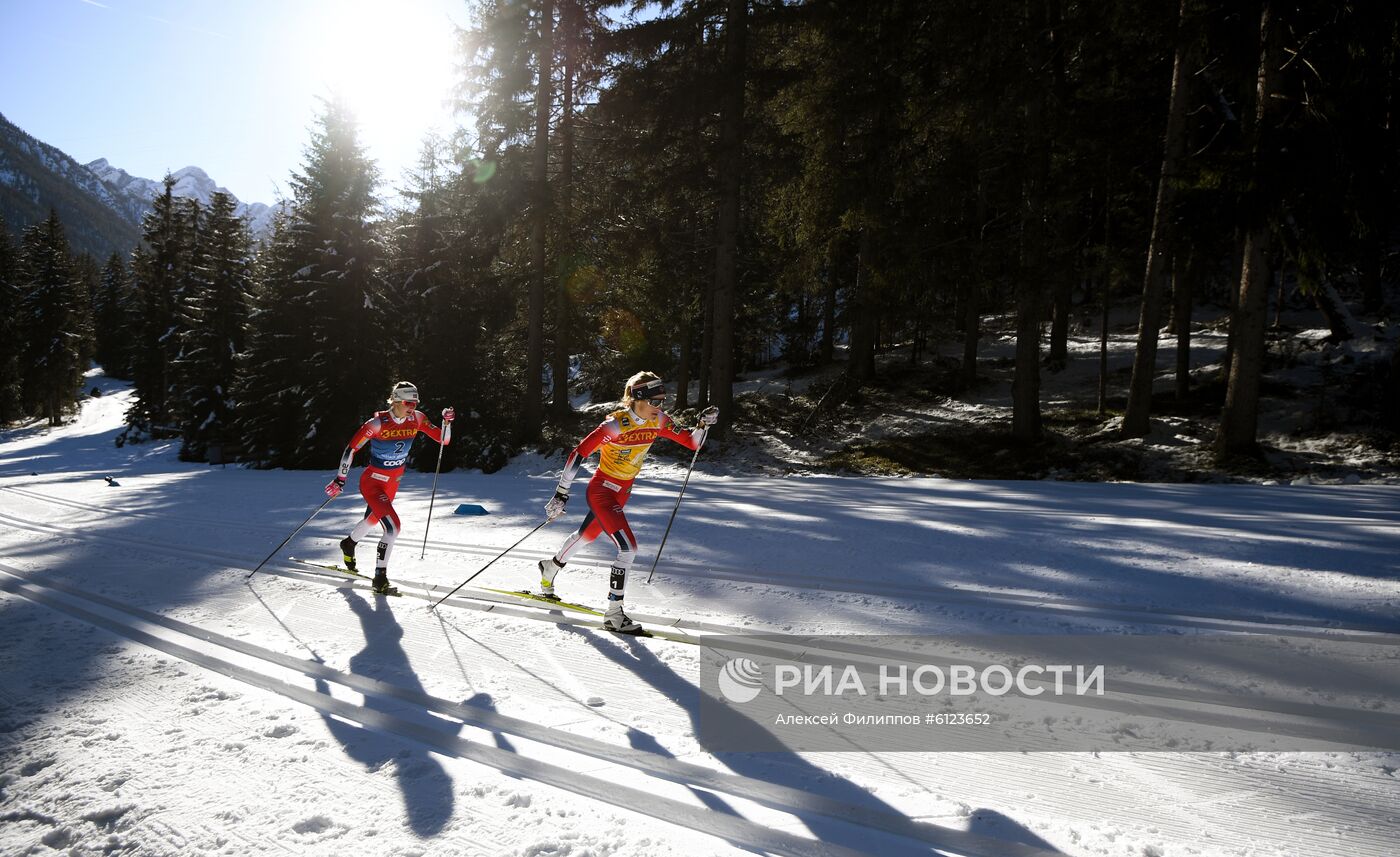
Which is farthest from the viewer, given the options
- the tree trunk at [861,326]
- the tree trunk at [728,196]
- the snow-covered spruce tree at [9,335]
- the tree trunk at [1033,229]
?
the snow-covered spruce tree at [9,335]

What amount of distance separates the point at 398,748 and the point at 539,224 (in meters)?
19.2

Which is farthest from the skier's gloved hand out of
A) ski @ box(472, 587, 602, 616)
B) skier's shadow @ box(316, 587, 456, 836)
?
skier's shadow @ box(316, 587, 456, 836)

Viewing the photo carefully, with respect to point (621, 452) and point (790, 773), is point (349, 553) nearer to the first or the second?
point (621, 452)

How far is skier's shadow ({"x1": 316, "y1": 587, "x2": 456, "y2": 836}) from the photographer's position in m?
3.09

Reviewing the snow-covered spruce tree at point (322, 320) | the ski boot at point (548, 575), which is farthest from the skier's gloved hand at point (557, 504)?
the snow-covered spruce tree at point (322, 320)

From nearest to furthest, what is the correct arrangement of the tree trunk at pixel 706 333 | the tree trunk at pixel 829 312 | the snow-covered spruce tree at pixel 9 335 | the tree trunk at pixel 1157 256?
1. the tree trunk at pixel 1157 256
2. the tree trunk at pixel 706 333
3. the tree trunk at pixel 829 312
4. the snow-covered spruce tree at pixel 9 335

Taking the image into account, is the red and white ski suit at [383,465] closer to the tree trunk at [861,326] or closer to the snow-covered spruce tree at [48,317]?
the tree trunk at [861,326]

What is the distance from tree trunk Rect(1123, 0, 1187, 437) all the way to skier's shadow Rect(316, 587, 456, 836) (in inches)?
599

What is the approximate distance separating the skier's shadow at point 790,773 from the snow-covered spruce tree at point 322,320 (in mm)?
21195

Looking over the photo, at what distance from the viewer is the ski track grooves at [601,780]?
9.33 ft

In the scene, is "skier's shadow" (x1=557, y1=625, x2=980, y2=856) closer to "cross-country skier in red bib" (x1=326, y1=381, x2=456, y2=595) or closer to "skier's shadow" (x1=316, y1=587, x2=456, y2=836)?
"skier's shadow" (x1=316, y1=587, x2=456, y2=836)

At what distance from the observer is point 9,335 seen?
45125 millimetres

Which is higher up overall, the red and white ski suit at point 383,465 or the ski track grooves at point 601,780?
the red and white ski suit at point 383,465

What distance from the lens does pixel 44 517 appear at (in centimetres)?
1242
